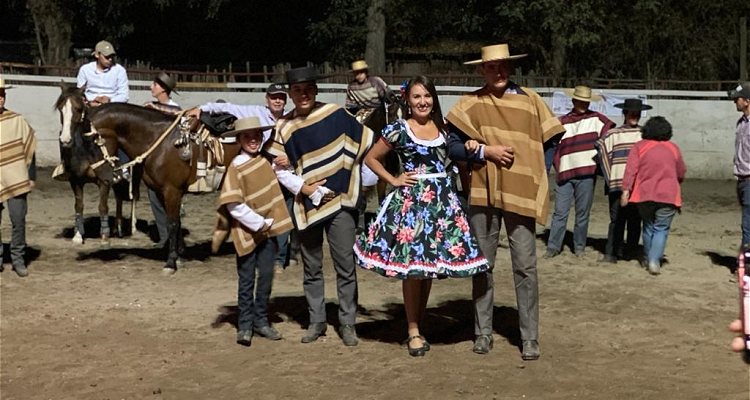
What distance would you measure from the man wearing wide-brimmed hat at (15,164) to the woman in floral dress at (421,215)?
14.3 ft

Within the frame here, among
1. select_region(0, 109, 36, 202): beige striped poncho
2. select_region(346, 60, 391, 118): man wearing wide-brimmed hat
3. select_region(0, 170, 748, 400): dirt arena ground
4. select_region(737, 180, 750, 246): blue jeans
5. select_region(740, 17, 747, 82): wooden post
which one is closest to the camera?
select_region(0, 170, 748, 400): dirt arena ground

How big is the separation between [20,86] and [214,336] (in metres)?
11.9

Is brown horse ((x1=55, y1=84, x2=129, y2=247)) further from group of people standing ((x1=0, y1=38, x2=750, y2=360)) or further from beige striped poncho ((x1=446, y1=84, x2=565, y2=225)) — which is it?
beige striped poncho ((x1=446, y1=84, x2=565, y2=225))

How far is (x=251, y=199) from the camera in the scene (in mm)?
7570

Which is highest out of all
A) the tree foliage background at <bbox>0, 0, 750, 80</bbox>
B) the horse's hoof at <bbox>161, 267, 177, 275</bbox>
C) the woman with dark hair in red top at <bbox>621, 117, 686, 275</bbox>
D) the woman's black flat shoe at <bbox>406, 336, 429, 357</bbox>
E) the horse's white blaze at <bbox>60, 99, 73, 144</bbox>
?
the tree foliage background at <bbox>0, 0, 750, 80</bbox>

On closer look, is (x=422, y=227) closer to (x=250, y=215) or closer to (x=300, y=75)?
(x=250, y=215)

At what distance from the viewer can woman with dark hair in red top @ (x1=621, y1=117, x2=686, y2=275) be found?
10.4m

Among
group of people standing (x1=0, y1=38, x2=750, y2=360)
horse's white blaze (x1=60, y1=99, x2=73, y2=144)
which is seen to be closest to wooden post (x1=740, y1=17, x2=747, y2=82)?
horse's white blaze (x1=60, y1=99, x2=73, y2=144)

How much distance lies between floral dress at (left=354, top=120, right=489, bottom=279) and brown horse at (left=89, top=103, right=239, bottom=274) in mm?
4013

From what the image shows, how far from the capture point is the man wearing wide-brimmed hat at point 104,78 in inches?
489

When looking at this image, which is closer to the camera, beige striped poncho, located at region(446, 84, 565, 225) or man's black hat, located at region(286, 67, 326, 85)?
beige striped poncho, located at region(446, 84, 565, 225)

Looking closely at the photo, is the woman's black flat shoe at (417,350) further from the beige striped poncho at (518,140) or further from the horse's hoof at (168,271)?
the horse's hoof at (168,271)

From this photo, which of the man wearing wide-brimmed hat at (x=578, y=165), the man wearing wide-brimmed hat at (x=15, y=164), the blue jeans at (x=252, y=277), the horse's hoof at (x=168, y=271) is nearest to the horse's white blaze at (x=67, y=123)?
the man wearing wide-brimmed hat at (x=15, y=164)

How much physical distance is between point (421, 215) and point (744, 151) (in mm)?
4678
